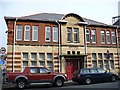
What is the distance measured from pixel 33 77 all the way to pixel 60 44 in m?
9.19

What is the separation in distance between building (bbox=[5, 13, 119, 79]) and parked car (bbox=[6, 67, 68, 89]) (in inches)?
251

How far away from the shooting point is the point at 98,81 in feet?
74.5

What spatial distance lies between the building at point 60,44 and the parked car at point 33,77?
20.9ft

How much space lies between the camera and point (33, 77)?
64.1ft

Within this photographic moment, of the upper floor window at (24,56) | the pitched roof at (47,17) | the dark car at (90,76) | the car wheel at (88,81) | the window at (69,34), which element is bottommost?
the car wheel at (88,81)

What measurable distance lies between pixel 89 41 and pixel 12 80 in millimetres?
13966

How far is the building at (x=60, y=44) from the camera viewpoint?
86.3 ft

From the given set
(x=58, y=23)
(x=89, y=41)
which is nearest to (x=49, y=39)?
(x=58, y=23)

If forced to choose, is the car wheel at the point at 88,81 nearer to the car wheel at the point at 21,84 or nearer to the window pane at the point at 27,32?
the car wheel at the point at 21,84

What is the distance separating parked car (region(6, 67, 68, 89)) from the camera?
18.9m

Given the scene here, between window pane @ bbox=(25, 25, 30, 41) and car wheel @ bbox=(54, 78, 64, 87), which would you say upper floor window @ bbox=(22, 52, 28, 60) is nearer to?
window pane @ bbox=(25, 25, 30, 41)

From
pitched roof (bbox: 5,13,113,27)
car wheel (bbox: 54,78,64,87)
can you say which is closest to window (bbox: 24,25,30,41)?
pitched roof (bbox: 5,13,113,27)

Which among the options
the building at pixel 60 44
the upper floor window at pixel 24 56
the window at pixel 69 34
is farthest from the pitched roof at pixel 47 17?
the upper floor window at pixel 24 56

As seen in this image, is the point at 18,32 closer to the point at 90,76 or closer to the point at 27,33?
the point at 27,33
